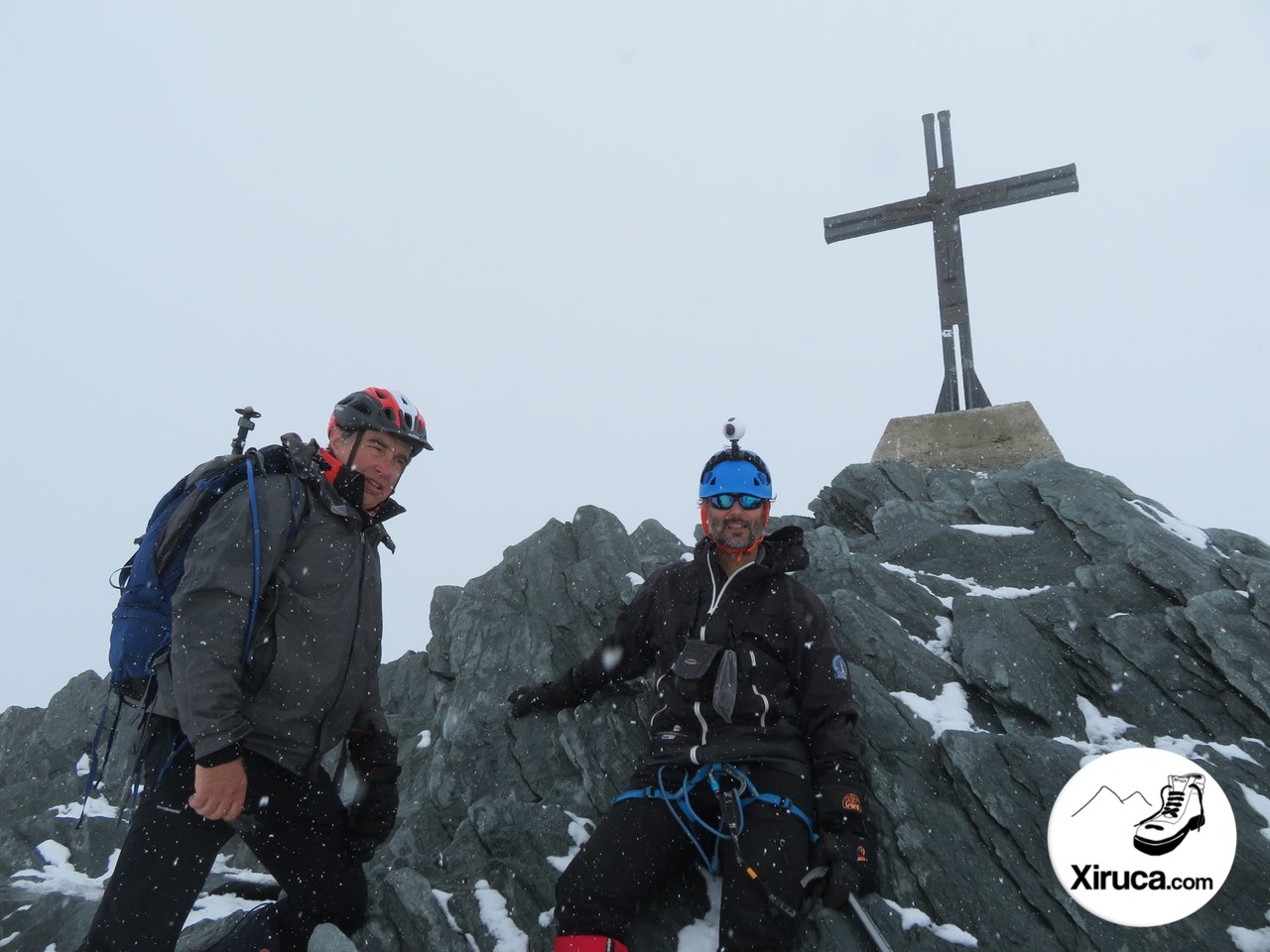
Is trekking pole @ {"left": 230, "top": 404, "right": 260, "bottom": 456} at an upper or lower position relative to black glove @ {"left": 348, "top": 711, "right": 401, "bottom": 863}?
upper

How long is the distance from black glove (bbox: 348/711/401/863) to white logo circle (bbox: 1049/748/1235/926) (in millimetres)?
4671

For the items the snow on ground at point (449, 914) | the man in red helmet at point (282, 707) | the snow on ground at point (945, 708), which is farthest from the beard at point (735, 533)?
the snow on ground at point (449, 914)

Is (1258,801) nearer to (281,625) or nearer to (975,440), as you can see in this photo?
(281,625)

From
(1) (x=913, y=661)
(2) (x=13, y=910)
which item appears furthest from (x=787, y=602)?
(2) (x=13, y=910)

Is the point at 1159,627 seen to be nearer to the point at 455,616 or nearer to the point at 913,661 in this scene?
the point at 913,661

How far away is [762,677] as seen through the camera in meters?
6.01

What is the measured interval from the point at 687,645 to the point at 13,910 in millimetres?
6979

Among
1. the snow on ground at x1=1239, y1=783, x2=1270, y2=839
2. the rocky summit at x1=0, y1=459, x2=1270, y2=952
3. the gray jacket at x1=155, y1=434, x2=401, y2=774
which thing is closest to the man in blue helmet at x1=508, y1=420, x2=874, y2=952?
the rocky summit at x1=0, y1=459, x2=1270, y2=952

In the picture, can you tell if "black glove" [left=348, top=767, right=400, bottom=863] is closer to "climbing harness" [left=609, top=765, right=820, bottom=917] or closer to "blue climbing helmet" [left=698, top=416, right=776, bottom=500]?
"climbing harness" [left=609, top=765, right=820, bottom=917]

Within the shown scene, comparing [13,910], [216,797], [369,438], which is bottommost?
[13,910]

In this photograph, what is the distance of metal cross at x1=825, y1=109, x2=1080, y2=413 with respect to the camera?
49.8 feet

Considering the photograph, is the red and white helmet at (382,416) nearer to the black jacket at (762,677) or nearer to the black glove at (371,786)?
the black glove at (371,786)

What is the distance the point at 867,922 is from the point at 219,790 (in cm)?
392

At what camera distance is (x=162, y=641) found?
4.66 m
